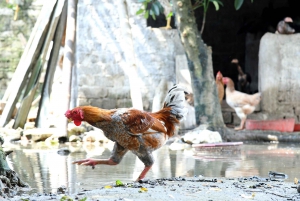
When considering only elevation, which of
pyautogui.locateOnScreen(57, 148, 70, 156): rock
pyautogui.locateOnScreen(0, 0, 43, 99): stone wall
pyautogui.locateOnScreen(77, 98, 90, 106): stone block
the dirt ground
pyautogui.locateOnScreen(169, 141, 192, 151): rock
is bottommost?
pyautogui.locateOnScreen(169, 141, 192, 151): rock

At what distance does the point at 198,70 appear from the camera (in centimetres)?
1237

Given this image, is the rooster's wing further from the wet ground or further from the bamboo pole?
the bamboo pole

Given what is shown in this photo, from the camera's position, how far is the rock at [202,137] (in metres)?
11.1

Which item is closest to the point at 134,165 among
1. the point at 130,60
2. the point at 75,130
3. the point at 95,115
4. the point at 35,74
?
the point at 95,115

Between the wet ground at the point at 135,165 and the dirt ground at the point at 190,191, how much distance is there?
0.15 meters

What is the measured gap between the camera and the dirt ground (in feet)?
16.6

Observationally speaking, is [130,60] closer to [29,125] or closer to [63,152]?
[63,152]

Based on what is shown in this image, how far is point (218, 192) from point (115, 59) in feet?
29.3

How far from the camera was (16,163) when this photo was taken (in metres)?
Result: 8.37

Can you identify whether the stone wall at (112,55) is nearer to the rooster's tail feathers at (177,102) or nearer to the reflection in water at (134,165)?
the reflection in water at (134,165)

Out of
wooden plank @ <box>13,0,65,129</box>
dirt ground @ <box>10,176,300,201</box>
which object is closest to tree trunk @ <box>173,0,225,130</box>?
wooden plank @ <box>13,0,65,129</box>

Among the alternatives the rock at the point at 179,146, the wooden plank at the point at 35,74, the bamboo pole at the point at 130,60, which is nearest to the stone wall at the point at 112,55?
the wooden plank at the point at 35,74

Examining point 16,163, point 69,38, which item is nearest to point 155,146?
point 16,163

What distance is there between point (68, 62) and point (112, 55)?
2604mm
